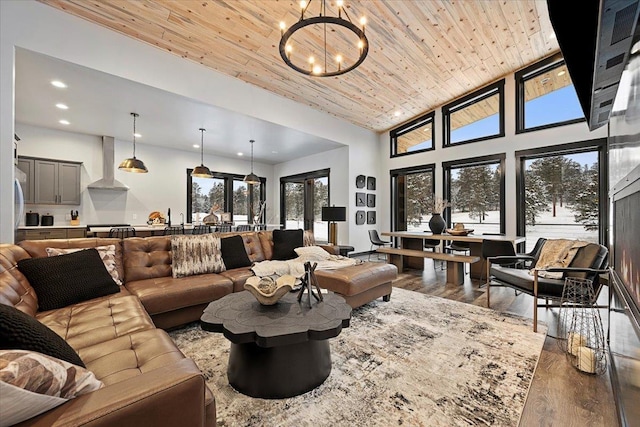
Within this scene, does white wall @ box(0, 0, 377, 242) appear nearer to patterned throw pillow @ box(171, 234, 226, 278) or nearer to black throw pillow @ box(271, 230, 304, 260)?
patterned throw pillow @ box(171, 234, 226, 278)

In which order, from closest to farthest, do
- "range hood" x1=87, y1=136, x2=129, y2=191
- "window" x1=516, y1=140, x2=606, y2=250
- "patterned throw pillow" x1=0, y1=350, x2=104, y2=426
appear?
"patterned throw pillow" x1=0, y1=350, x2=104, y2=426 < "window" x1=516, y1=140, x2=606, y2=250 < "range hood" x1=87, y1=136, x2=129, y2=191

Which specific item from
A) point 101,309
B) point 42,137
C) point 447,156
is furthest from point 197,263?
point 447,156

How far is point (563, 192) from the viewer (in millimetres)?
4918

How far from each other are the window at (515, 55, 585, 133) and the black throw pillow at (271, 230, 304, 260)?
4.93 m

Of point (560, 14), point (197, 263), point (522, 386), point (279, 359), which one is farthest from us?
point (197, 263)

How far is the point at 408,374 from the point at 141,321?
189cm

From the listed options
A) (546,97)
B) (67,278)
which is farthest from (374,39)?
(67,278)

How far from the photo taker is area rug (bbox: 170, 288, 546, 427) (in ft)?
5.11

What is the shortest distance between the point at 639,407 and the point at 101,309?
10.0ft

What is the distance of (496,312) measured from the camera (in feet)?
10.4

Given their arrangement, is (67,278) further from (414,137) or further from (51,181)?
(414,137)

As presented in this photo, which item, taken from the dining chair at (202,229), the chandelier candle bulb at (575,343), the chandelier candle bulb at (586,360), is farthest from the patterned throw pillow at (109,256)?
the chandelier candle bulb at (575,343)

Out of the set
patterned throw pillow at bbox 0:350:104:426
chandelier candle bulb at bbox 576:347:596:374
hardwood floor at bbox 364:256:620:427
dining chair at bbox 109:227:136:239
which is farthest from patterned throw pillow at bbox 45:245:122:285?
chandelier candle bulb at bbox 576:347:596:374

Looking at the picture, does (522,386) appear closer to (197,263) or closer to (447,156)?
(197,263)
